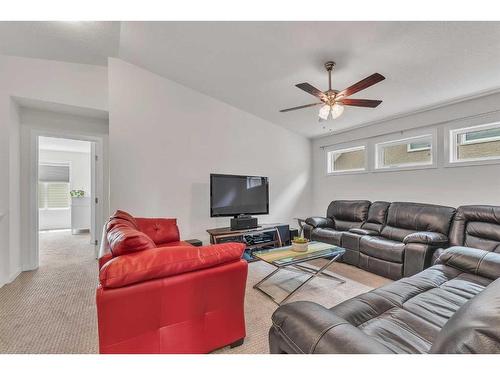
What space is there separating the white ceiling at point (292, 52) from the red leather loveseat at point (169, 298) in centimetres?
219

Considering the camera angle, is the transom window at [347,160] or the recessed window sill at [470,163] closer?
the recessed window sill at [470,163]

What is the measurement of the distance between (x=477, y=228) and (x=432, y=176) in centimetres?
107

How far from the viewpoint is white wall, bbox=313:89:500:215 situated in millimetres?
3104

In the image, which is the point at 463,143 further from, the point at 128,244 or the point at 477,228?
the point at 128,244

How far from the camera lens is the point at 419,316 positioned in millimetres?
1380

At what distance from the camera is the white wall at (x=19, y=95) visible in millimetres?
2883

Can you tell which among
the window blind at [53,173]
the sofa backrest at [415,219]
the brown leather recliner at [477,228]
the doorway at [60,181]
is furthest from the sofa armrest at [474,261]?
the window blind at [53,173]

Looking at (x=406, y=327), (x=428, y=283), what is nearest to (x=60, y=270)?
(x=406, y=327)

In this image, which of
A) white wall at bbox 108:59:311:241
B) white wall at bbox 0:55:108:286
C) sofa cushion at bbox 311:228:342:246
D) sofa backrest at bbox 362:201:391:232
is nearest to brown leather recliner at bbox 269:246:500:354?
sofa cushion at bbox 311:228:342:246

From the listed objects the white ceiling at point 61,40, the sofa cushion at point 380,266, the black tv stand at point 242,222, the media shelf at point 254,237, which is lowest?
the sofa cushion at point 380,266

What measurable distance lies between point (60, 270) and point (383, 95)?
5190mm

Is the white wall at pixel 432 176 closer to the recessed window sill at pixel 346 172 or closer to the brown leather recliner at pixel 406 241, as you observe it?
the recessed window sill at pixel 346 172

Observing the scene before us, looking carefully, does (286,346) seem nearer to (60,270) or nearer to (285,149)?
(60,270)

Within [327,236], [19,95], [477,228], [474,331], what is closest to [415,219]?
[477,228]
